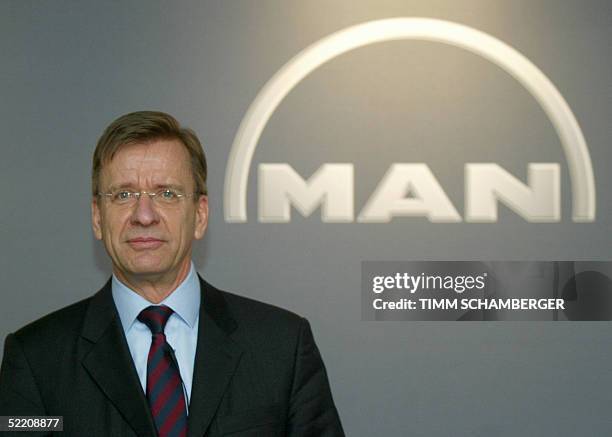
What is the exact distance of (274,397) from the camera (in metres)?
1.89

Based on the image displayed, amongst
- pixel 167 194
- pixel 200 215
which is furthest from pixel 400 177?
pixel 167 194

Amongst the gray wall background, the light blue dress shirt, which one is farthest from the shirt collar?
the gray wall background

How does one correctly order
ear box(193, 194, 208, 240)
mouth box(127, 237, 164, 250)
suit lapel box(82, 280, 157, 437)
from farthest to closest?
ear box(193, 194, 208, 240) → mouth box(127, 237, 164, 250) → suit lapel box(82, 280, 157, 437)

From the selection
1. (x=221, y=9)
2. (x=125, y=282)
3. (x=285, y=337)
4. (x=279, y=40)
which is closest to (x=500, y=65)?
(x=279, y=40)

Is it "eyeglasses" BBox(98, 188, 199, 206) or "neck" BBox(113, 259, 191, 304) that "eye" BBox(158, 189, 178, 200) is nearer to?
"eyeglasses" BBox(98, 188, 199, 206)

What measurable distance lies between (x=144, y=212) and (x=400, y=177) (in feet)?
3.25

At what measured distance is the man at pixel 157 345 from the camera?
1804mm

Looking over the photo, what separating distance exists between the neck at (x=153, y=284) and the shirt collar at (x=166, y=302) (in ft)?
0.04

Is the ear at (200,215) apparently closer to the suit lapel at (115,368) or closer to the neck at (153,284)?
the neck at (153,284)

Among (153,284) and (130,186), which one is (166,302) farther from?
(130,186)

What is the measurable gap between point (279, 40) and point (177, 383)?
1234mm

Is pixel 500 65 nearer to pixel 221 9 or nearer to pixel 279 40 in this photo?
pixel 279 40

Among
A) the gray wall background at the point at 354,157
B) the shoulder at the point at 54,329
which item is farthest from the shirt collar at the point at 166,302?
the gray wall background at the point at 354,157

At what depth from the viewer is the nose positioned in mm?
1864
